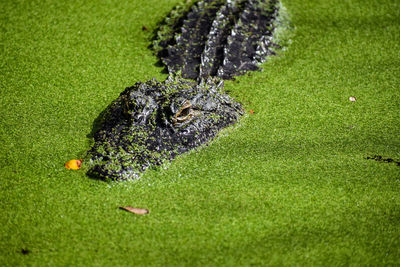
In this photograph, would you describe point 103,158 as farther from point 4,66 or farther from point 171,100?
point 4,66

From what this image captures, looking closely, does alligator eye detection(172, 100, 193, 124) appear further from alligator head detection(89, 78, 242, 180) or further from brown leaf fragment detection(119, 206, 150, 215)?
brown leaf fragment detection(119, 206, 150, 215)

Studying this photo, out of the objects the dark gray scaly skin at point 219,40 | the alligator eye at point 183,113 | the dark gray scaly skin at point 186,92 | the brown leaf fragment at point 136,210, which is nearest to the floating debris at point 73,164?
the dark gray scaly skin at point 186,92

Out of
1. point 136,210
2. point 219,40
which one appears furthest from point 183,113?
point 219,40

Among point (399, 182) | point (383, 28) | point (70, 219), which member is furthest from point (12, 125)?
point (383, 28)

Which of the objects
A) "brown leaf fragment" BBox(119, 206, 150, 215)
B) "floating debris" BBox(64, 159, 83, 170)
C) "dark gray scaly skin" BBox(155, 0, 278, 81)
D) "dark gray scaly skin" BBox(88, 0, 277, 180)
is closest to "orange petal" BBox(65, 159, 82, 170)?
"floating debris" BBox(64, 159, 83, 170)

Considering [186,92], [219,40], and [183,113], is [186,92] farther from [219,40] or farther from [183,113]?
[219,40]

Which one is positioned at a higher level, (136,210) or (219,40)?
(219,40)

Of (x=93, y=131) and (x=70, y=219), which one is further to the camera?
(x=93, y=131)
